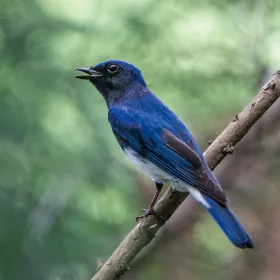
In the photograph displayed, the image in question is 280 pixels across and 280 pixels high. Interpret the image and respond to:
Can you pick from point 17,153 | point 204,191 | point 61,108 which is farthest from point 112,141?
point 204,191

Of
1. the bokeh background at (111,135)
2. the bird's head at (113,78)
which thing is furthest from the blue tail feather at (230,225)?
the bird's head at (113,78)

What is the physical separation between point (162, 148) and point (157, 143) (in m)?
0.08

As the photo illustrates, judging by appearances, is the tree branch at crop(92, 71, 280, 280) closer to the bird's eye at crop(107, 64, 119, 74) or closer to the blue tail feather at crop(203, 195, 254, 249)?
the blue tail feather at crop(203, 195, 254, 249)

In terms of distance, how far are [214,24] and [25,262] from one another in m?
2.93

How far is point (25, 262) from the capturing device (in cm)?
503

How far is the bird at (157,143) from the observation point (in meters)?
4.00

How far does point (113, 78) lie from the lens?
5336 mm

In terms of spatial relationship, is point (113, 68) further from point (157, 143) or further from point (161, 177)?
point (161, 177)

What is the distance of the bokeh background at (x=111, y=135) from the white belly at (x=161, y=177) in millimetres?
783

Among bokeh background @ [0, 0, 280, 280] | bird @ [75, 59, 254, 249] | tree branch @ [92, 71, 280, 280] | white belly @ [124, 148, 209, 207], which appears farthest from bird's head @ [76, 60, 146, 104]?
tree branch @ [92, 71, 280, 280]

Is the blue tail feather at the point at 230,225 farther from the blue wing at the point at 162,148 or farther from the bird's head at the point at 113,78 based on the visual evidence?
the bird's head at the point at 113,78

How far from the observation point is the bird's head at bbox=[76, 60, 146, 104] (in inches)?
208

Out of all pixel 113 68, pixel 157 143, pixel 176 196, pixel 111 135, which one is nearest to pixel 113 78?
pixel 113 68

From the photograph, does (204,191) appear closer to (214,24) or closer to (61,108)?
(61,108)
